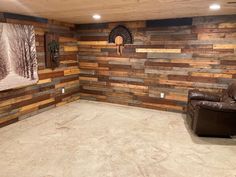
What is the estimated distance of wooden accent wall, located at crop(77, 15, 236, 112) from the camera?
13.3 feet

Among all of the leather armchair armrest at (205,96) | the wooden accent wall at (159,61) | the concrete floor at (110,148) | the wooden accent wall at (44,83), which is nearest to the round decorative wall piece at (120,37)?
the wooden accent wall at (159,61)

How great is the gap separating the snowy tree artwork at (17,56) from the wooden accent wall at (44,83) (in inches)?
6.5

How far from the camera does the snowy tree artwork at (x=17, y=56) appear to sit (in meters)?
3.58

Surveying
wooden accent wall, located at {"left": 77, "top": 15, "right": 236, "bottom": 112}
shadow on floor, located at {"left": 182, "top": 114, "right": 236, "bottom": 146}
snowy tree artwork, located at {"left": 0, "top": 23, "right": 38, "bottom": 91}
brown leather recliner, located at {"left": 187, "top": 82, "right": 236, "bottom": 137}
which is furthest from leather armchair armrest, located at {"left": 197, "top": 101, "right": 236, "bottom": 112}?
snowy tree artwork, located at {"left": 0, "top": 23, "right": 38, "bottom": 91}

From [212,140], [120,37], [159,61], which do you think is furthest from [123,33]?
[212,140]

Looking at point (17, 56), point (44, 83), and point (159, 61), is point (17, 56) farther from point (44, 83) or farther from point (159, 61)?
point (159, 61)

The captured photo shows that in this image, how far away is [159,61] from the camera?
15.1 ft

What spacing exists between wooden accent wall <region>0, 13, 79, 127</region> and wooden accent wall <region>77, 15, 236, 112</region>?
0.32 meters

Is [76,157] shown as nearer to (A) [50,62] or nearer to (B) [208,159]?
(B) [208,159]

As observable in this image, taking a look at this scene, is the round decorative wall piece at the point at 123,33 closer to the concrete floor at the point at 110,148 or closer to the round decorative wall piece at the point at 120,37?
the round decorative wall piece at the point at 120,37

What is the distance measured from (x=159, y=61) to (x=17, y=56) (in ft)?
9.92

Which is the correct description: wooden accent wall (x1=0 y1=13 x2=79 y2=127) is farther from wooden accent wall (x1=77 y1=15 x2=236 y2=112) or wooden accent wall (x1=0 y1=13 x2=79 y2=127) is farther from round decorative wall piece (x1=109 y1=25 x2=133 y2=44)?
round decorative wall piece (x1=109 y1=25 x2=133 y2=44)

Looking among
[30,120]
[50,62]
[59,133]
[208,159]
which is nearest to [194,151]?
[208,159]

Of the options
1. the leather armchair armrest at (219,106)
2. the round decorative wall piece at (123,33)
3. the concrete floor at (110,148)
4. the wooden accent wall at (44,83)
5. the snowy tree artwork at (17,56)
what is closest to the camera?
the concrete floor at (110,148)
